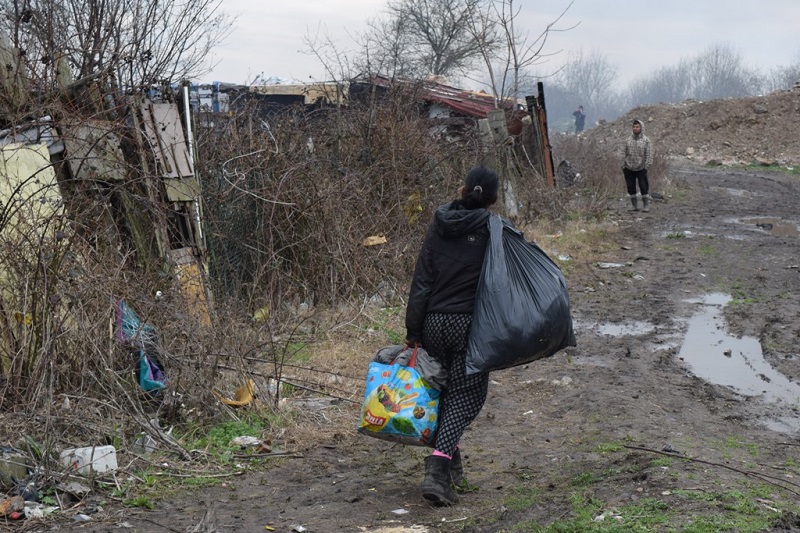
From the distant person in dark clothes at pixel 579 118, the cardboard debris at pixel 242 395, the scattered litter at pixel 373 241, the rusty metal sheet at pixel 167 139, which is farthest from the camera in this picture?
the distant person in dark clothes at pixel 579 118

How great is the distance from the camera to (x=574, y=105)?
13700 centimetres

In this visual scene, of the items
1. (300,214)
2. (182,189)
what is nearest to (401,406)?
(182,189)

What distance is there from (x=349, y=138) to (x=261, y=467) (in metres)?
5.92

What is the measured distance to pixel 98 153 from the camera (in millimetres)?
7289

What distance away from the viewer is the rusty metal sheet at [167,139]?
25.7ft

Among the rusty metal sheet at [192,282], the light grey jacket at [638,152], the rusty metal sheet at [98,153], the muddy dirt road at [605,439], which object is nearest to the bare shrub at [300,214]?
the rusty metal sheet at [192,282]

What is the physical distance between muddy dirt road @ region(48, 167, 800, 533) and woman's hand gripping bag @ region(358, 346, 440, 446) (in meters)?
0.37

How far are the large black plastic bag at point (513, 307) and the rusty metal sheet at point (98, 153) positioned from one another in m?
3.47

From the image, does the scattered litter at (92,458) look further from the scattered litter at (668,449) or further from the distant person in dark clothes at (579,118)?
the distant person in dark clothes at (579,118)

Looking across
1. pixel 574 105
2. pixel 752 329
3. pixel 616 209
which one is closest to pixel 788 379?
pixel 752 329

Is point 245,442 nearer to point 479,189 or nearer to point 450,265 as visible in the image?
point 450,265

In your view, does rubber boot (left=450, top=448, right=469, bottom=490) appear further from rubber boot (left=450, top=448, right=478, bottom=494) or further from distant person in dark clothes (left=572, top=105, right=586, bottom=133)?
distant person in dark clothes (left=572, top=105, right=586, bottom=133)

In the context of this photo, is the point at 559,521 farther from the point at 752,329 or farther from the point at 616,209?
the point at 616,209

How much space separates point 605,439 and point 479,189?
188 centimetres
